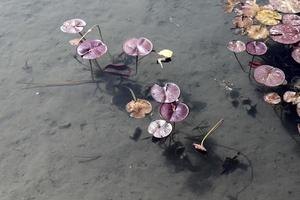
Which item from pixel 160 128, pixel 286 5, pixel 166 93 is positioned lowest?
pixel 160 128

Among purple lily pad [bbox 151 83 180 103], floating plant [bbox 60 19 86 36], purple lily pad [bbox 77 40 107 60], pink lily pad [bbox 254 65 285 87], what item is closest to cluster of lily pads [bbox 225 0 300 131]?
pink lily pad [bbox 254 65 285 87]

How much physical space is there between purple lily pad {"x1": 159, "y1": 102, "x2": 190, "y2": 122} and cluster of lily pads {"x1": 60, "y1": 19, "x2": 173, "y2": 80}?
0.54 metres

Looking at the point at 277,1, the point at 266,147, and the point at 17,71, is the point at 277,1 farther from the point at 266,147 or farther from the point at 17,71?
the point at 17,71

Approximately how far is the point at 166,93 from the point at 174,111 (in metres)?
0.17

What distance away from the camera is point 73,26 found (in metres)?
3.29

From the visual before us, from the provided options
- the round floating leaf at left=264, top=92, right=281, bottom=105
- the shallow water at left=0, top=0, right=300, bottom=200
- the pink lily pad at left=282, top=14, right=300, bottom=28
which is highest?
the pink lily pad at left=282, top=14, right=300, bottom=28

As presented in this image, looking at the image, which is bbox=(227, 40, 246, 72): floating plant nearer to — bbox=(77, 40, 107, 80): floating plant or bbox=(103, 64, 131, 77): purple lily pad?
bbox=(103, 64, 131, 77): purple lily pad

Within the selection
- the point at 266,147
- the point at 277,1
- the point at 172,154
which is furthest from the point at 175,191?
the point at 277,1

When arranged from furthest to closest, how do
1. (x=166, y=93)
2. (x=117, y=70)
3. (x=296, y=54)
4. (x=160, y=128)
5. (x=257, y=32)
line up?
(x=257, y=32) < (x=117, y=70) < (x=296, y=54) < (x=166, y=93) < (x=160, y=128)

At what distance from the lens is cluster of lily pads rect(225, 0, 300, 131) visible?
2859 mm

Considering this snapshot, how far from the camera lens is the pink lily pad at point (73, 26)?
3250mm

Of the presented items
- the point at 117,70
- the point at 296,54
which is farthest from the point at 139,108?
the point at 296,54

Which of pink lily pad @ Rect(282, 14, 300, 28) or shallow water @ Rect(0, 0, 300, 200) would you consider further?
pink lily pad @ Rect(282, 14, 300, 28)

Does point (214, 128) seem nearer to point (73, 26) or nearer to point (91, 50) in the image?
point (91, 50)
